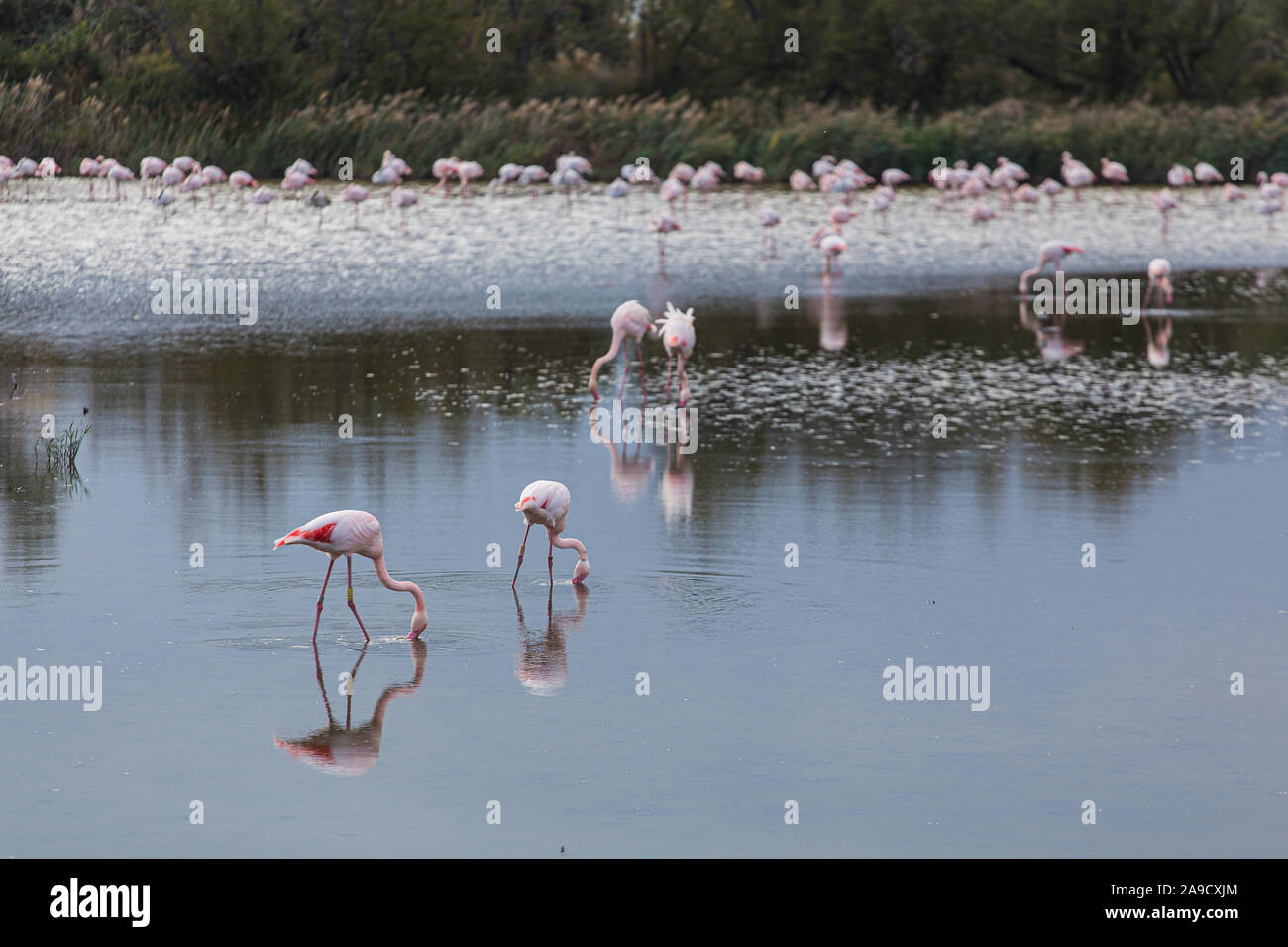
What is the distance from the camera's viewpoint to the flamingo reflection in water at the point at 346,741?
7.71 metres

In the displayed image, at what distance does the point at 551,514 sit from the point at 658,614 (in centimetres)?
84

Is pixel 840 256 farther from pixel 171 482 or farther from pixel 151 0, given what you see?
pixel 151 0

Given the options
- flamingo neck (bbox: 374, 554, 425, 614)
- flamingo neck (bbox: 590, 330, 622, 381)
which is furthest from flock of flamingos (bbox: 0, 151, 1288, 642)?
flamingo neck (bbox: 374, 554, 425, 614)

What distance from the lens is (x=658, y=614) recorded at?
9.92m

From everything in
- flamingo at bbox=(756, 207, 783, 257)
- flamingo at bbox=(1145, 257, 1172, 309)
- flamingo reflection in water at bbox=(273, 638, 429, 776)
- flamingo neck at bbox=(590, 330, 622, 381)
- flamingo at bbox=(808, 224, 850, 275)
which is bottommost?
flamingo reflection in water at bbox=(273, 638, 429, 776)

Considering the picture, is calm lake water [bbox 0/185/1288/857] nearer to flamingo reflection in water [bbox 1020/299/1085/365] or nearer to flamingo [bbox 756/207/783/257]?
flamingo reflection in water [bbox 1020/299/1085/365]

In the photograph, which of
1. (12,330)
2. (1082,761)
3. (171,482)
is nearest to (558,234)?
(12,330)

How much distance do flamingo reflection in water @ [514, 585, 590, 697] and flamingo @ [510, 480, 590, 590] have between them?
194mm

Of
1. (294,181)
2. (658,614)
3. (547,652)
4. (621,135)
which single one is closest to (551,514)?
(658,614)

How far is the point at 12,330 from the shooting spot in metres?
20.5

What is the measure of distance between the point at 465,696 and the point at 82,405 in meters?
8.39

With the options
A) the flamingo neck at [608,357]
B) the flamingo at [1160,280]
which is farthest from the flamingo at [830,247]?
the flamingo neck at [608,357]

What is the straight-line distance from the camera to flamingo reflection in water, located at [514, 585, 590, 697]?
344 inches

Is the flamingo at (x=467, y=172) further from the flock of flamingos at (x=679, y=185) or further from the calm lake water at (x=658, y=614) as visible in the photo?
the calm lake water at (x=658, y=614)
